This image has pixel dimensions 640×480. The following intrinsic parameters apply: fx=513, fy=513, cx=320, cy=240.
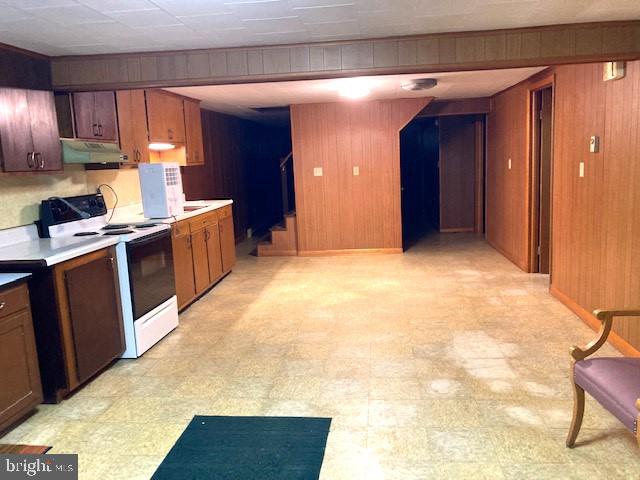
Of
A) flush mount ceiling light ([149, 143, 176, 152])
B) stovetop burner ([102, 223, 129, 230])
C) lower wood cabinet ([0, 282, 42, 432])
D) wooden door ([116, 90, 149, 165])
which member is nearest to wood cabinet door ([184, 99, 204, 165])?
flush mount ceiling light ([149, 143, 176, 152])

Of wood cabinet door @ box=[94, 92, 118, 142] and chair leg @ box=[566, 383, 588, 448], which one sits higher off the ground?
wood cabinet door @ box=[94, 92, 118, 142]

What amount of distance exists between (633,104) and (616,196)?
61 centimetres

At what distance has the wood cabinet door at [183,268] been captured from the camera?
4.49 meters

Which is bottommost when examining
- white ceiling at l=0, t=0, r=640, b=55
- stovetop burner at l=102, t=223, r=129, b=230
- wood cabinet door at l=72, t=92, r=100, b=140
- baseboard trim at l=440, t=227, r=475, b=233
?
baseboard trim at l=440, t=227, r=475, b=233

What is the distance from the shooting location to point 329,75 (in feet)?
11.1

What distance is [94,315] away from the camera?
322 cm

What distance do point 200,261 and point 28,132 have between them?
2128 millimetres

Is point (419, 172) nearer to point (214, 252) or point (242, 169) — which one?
point (242, 169)

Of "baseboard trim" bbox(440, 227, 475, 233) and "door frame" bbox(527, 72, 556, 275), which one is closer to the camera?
"door frame" bbox(527, 72, 556, 275)

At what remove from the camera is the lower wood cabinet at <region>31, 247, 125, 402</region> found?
2879 mm

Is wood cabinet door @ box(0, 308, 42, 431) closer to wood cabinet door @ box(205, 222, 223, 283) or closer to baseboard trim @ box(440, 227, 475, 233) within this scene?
wood cabinet door @ box(205, 222, 223, 283)

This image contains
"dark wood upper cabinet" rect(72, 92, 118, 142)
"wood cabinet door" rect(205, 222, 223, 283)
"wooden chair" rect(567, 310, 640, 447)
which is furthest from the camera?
"wood cabinet door" rect(205, 222, 223, 283)

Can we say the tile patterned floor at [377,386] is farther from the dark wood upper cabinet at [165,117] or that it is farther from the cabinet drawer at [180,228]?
the dark wood upper cabinet at [165,117]

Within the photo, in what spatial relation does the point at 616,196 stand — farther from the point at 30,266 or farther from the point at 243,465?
the point at 30,266
